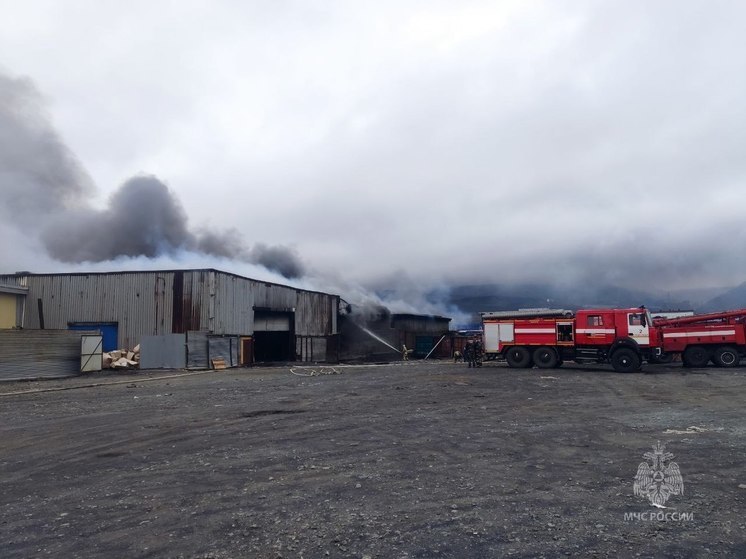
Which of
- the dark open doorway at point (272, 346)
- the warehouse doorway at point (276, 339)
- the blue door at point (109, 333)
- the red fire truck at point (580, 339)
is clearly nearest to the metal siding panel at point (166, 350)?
the blue door at point (109, 333)

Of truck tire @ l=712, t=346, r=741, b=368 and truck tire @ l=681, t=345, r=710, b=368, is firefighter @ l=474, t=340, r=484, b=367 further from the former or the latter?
truck tire @ l=712, t=346, r=741, b=368

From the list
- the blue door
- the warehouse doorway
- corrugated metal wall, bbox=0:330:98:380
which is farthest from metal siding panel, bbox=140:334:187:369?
the warehouse doorway

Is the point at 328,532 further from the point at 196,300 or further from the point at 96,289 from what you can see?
the point at 96,289

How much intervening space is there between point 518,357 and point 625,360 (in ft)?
16.3

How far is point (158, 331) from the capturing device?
32500mm

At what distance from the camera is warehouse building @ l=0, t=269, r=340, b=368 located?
103 feet

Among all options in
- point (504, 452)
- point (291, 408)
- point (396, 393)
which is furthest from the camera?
point (396, 393)

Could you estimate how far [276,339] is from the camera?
41.5 metres

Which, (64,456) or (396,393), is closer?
(64,456)

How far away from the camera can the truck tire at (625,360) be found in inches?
960

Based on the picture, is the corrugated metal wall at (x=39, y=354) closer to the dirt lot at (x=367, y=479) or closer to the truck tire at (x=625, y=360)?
the dirt lot at (x=367, y=479)

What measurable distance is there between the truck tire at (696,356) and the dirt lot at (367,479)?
14.0 metres

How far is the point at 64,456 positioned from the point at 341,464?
4.52 metres

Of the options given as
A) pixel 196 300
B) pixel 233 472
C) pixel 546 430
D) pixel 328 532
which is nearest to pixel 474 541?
pixel 328 532
